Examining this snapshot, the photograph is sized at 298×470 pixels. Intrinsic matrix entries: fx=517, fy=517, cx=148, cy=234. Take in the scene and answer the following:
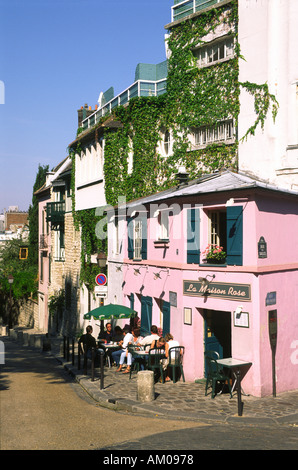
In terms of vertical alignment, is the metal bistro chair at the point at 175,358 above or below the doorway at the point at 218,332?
below

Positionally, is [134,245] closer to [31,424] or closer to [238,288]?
[238,288]

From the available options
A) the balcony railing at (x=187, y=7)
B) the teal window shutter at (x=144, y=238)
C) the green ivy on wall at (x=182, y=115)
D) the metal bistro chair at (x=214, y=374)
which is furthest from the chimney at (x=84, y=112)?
the metal bistro chair at (x=214, y=374)

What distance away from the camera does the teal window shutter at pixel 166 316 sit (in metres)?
16.0

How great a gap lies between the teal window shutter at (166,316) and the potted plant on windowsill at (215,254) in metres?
2.63

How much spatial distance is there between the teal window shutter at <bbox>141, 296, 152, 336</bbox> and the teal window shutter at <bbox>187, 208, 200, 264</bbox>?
3.53 metres

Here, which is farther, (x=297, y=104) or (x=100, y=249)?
(x=100, y=249)

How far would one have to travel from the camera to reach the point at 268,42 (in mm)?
16422

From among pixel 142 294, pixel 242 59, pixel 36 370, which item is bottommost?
pixel 36 370

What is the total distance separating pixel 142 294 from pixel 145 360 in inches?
146

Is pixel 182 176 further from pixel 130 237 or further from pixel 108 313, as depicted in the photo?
pixel 108 313

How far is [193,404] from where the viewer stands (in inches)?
469

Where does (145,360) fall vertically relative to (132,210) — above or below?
below

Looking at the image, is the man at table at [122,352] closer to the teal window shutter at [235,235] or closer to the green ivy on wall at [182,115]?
the teal window shutter at [235,235]

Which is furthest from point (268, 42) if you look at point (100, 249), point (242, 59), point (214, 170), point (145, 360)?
point (100, 249)
